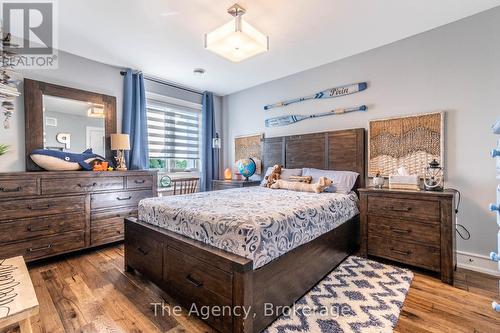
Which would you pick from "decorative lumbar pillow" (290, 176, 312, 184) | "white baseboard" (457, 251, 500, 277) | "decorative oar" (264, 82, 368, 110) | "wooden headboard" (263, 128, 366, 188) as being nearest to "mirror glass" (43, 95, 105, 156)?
"wooden headboard" (263, 128, 366, 188)

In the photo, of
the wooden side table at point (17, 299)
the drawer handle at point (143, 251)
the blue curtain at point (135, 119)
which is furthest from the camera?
the blue curtain at point (135, 119)

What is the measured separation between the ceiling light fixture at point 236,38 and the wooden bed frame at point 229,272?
172cm

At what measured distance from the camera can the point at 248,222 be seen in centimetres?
147

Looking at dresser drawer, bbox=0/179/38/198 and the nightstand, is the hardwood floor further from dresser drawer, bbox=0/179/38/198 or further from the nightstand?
the nightstand

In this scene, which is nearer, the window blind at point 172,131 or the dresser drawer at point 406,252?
the dresser drawer at point 406,252

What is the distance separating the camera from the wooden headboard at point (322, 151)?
10.0ft

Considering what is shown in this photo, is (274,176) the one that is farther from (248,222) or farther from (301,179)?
(248,222)

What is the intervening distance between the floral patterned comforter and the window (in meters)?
2.09

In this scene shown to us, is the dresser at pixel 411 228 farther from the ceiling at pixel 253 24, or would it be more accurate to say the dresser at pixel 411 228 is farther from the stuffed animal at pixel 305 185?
the ceiling at pixel 253 24

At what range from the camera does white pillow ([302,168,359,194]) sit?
2.83 metres

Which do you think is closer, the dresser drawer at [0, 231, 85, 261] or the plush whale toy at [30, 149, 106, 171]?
the dresser drawer at [0, 231, 85, 261]

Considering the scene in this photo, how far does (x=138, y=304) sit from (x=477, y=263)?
316 centimetres

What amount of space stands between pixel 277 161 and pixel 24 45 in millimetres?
3569

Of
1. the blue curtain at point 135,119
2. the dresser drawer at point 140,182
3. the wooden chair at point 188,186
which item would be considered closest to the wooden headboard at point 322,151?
the wooden chair at point 188,186
